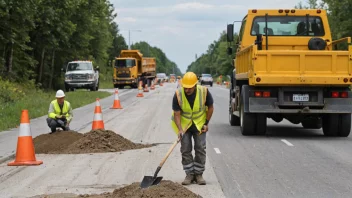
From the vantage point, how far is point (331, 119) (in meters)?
15.3

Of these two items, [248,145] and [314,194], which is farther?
[248,145]

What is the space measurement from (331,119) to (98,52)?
56.5 m

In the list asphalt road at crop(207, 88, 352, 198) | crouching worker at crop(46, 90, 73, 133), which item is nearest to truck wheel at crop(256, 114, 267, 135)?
asphalt road at crop(207, 88, 352, 198)

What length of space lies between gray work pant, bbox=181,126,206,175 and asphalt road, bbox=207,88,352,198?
433 millimetres

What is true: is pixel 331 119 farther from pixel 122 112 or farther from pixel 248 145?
pixel 122 112

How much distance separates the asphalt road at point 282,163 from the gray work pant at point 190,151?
433mm

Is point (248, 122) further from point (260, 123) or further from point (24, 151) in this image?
point (24, 151)

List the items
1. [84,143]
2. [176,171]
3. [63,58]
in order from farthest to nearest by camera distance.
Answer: [63,58] < [84,143] < [176,171]

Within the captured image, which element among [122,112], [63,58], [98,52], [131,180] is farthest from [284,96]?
[98,52]

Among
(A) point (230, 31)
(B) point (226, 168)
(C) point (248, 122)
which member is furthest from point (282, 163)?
(A) point (230, 31)

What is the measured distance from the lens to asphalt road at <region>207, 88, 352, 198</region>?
8.68m

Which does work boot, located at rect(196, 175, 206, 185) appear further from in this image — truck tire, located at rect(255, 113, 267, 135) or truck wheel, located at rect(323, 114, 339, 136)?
truck wheel, located at rect(323, 114, 339, 136)

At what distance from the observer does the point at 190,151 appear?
9.03 meters

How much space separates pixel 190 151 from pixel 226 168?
1684 mm
